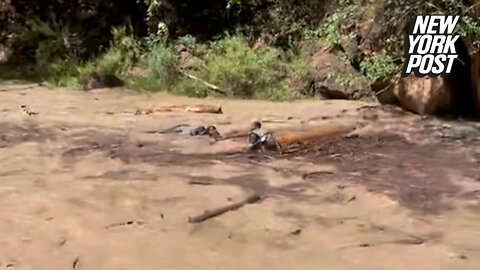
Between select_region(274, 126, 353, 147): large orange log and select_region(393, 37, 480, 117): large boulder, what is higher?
select_region(393, 37, 480, 117): large boulder

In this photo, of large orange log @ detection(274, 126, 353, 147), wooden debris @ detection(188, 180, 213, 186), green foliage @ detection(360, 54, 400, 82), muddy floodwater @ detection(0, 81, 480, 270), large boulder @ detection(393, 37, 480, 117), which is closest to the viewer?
muddy floodwater @ detection(0, 81, 480, 270)

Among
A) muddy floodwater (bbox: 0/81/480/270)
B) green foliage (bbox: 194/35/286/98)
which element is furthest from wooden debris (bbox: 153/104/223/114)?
green foliage (bbox: 194/35/286/98)

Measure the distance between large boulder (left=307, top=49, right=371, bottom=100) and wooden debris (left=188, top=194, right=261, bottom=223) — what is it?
3.94 m

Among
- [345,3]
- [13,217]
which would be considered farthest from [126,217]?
[345,3]

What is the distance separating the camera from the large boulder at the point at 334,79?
25.6ft

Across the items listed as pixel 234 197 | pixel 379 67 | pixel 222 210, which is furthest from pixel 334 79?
pixel 222 210

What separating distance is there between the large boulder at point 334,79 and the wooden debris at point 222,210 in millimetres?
3937

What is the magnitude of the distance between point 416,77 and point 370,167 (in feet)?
8.92

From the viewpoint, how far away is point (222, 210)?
361 cm

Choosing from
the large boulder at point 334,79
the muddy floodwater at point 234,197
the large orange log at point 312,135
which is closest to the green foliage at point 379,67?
the large boulder at point 334,79

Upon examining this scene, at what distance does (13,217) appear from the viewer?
347 cm

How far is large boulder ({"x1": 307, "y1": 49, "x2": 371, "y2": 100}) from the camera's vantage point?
25.6ft

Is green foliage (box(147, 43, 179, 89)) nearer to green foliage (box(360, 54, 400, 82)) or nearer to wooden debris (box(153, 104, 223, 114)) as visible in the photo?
Result: wooden debris (box(153, 104, 223, 114))

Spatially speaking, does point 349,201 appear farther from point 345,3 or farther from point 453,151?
point 345,3
